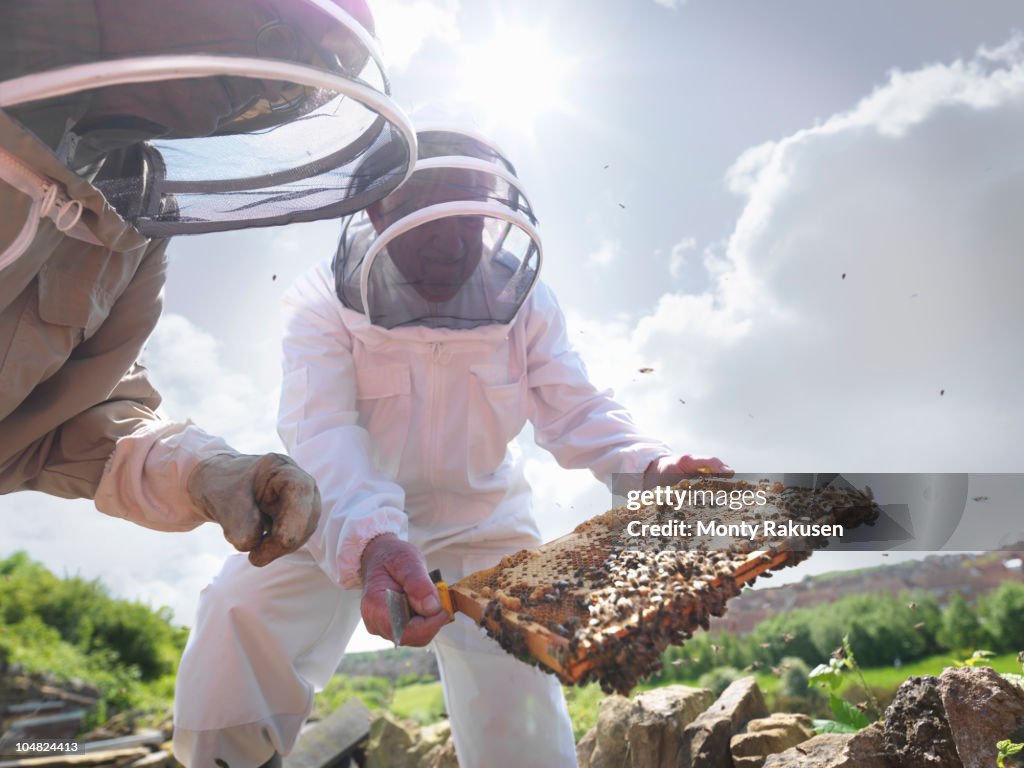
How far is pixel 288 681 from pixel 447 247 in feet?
6.62

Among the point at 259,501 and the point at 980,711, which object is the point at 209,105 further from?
the point at 980,711

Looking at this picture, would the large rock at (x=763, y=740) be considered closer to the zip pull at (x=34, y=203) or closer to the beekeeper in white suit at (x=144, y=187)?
the beekeeper in white suit at (x=144, y=187)

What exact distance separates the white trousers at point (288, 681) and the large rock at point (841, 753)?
974 mm

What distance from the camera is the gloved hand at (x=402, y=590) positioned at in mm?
2367

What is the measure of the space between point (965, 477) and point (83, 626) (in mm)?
12355

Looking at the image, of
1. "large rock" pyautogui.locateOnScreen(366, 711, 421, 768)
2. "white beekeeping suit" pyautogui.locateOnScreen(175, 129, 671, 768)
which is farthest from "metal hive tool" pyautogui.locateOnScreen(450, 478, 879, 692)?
"large rock" pyautogui.locateOnScreen(366, 711, 421, 768)

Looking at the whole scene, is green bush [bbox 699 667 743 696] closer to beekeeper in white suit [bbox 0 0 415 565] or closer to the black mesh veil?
beekeeper in white suit [bbox 0 0 415 565]

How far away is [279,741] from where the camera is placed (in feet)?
10.2

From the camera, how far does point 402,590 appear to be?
250cm

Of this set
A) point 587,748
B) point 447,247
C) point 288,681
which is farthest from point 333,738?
point 447,247

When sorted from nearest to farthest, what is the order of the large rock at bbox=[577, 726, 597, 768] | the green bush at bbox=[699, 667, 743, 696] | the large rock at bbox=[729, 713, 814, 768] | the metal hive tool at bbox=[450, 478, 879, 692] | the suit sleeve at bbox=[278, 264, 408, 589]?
the metal hive tool at bbox=[450, 478, 879, 692]
the suit sleeve at bbox=[278, 264, 408, 589]
the large rock at bbox=[729, 713, 814, 768]
the large rock at bbox=[577, 726, 597, 768]
the green bush at bbox=[699, 667, 743, 696]

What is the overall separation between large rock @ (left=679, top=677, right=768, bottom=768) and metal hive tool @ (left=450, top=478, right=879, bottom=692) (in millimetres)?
1034

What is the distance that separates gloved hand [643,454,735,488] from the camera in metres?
3.08

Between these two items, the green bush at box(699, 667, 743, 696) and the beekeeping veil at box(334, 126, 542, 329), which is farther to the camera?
the green bush at box(699, 667, 743, 696)
